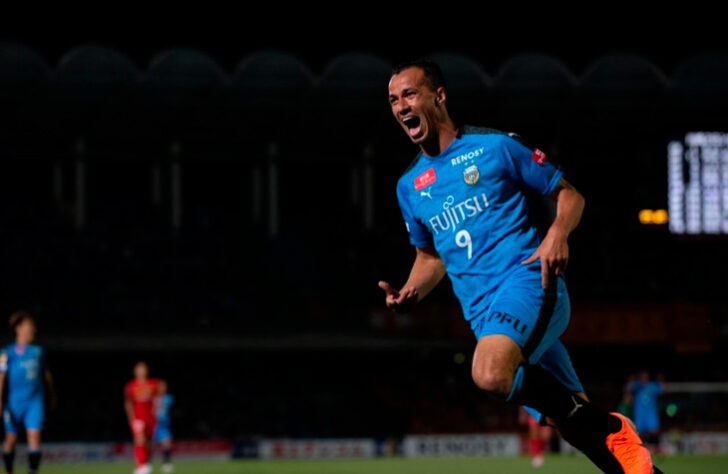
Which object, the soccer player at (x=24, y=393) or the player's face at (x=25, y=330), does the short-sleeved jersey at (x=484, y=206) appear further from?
the soccer player at (x=24, y=393)

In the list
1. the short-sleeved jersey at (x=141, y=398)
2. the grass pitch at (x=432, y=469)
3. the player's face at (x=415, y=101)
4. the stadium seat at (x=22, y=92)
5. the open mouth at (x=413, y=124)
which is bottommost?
the grass pitch at (x=432, y=469)

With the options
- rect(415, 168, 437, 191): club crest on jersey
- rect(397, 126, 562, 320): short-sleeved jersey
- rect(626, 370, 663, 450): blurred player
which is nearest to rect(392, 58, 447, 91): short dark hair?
rect(397, 126, 562, 320): short-sleeved jersey

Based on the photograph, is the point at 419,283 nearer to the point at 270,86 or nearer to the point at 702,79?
the point at 270,86

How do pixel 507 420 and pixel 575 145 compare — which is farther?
pixel 575 145

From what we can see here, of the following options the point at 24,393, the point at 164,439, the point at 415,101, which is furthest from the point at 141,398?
the point at 415,101

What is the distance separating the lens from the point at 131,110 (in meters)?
29.5

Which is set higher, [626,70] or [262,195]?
[626,70]

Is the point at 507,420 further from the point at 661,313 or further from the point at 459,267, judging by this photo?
the point at 459,267

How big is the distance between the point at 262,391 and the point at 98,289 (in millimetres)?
4961

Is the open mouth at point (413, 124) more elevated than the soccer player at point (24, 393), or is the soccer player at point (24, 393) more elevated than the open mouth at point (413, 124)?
the open mouth at point (413, 124)

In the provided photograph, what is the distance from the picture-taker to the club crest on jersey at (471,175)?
5.68 meters

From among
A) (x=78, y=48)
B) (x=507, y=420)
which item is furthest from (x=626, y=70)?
(x=78, y=48)

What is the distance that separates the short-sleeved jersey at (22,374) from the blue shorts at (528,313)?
26.7 ft

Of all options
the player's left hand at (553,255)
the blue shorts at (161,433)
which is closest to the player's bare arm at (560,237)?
the player's left hand at (553,255)
